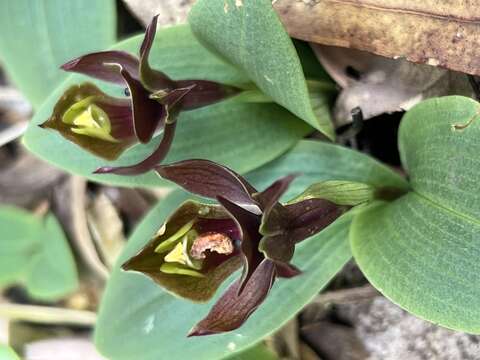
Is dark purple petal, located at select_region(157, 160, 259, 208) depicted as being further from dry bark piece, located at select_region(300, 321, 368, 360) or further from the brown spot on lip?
dry bark piece, located at select_region(300, 321, 368, 360)

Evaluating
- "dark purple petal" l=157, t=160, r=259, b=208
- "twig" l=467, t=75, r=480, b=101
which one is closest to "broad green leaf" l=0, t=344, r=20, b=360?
"dark purple petal" l=157, t=160, r=259, b=208

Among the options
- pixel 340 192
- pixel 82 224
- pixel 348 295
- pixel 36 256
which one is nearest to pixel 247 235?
pixel 340 192

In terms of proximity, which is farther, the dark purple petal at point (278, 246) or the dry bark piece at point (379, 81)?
the dry bark piece at point (379, 81)

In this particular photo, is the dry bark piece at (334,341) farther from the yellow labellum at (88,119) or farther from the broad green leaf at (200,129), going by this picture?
the yellow labellum at (88,119)

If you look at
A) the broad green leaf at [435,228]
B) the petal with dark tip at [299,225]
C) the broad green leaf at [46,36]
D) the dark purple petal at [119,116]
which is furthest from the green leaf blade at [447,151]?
the broad green leaf at [46,36]

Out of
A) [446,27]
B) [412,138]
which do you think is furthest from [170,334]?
[446,27]

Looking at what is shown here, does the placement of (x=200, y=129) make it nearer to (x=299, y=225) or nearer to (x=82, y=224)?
(x=299, y=225)

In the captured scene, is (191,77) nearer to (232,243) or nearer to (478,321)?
(232,243)
